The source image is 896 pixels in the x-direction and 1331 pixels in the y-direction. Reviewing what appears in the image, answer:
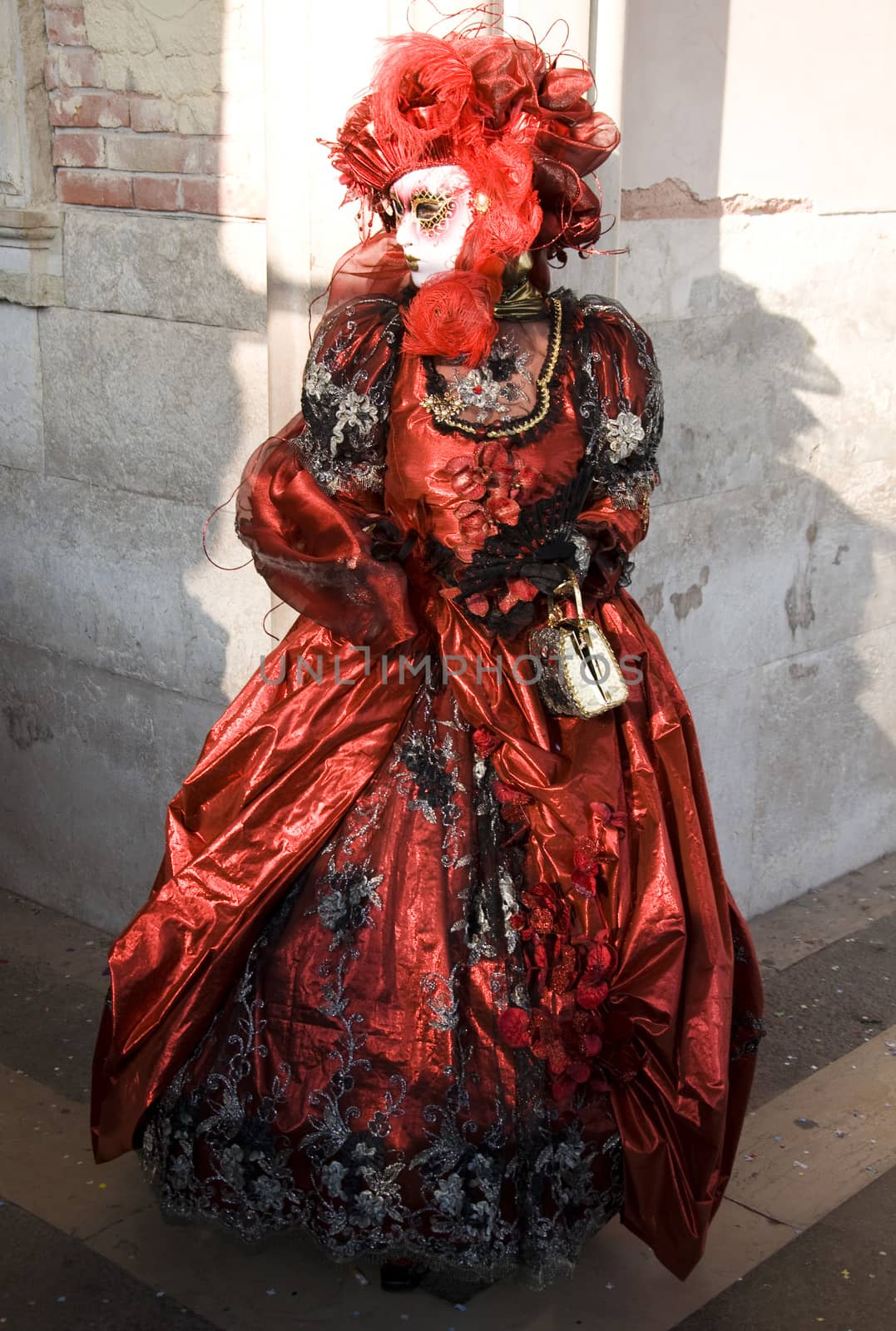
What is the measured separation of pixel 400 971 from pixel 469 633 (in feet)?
1.89

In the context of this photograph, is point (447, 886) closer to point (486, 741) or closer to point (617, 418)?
point (486, 741)

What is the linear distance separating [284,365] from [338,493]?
620mm

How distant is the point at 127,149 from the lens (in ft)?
11.8

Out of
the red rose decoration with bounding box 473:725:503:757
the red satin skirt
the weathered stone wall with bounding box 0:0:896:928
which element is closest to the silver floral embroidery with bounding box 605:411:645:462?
the red satin skirt

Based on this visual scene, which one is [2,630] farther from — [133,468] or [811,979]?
[811,979]

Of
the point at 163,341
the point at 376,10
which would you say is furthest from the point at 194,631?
the point at 376,10

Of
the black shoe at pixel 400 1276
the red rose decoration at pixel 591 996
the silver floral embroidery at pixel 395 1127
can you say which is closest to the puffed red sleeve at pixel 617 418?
the silver floral embroidery at pixel 395 1127

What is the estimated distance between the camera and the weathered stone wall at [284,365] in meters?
3.38

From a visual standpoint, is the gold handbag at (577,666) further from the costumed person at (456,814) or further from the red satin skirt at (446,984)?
the red satin skirt at (446,984)

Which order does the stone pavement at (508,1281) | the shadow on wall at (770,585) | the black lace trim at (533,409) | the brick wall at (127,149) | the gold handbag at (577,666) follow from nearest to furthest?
the gold handbag at (577,666) → the black lace trim at (533,409) → the stone pavement at (508,1281) → the brick wall at (127,149) → the shadow on wall at (770,585)

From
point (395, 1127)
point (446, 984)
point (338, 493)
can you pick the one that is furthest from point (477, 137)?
point (395, 1127)

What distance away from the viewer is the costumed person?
2.59 metres

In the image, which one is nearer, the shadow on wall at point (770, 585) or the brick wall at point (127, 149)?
the brick wall at point (127, 149)
